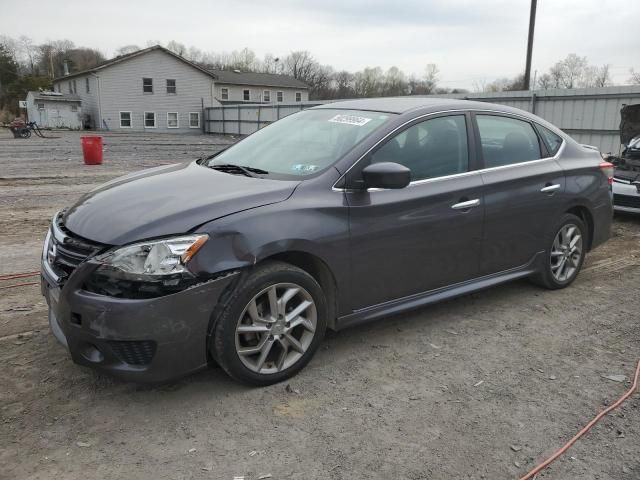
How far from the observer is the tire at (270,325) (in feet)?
10.0

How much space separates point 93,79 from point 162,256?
4757cm

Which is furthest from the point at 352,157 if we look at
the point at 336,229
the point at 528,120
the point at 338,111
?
the point at 528,120

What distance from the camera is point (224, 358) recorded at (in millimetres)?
3088

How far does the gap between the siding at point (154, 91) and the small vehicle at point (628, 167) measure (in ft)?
139

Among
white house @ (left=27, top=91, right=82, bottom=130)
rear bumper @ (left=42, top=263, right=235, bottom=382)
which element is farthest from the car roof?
white house @ (left=27, top=91, right=82, bottom=130)

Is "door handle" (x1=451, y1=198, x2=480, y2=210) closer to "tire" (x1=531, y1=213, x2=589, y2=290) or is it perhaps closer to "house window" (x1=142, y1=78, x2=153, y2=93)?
"tire" (x1=531, y1=213, x2=589, y2=290)

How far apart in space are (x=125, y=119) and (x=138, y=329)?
46.8 metres

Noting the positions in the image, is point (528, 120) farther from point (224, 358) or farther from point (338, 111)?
point (224, 358)

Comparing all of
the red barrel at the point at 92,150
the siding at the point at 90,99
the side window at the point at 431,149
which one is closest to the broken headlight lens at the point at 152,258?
the side window at the point at 431,149

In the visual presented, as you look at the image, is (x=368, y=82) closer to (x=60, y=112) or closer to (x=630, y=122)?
(x=60, y=112)

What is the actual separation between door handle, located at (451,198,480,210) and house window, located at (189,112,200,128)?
46.1 meters

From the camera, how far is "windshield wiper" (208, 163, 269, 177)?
3749mm

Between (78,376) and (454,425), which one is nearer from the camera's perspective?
(454,425)

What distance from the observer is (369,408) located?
10.3 ft
